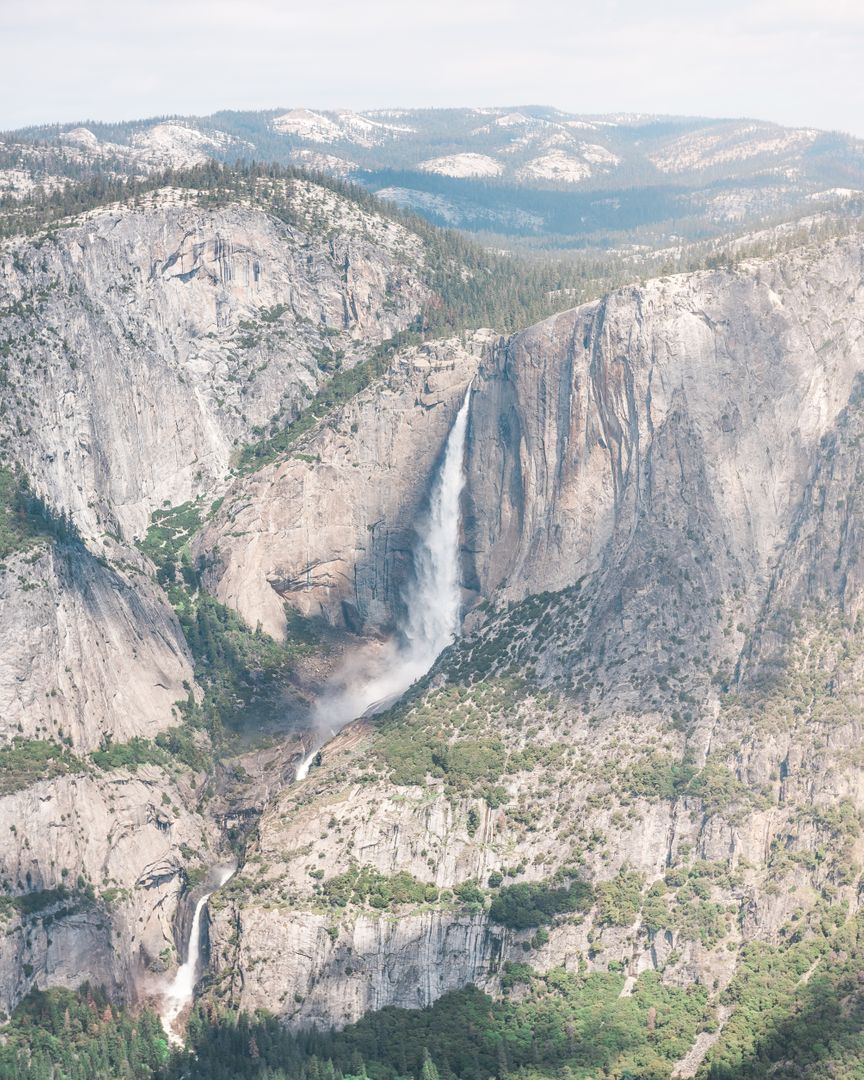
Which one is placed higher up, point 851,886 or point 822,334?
point 822,334

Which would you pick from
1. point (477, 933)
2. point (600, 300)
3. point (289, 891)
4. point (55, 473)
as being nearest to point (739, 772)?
point (477, 933)

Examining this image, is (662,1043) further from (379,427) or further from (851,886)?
(379,427)

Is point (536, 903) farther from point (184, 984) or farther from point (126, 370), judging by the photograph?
point (126, 370)

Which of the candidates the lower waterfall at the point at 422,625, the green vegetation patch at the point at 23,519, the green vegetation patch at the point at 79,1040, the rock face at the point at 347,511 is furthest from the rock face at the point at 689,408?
the green vegetation patch at the point at 79,1040

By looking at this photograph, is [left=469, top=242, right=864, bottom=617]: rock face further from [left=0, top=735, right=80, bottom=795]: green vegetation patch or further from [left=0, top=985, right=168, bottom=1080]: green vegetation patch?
[left=0, top=985, right=168, bottom=1080]: green vegetation patch

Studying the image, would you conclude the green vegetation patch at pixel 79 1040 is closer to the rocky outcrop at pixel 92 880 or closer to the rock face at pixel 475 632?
the rocky outcrop at pixel 92 880

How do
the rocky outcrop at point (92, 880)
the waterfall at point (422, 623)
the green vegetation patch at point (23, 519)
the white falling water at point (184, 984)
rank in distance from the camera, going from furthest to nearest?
1. the waterfall at point (422, 623)
2. the green vegetation patch at point (23, 519)
3. the white falling water at point (184, 984)
4. the rocky outcrop at point (92, 880)

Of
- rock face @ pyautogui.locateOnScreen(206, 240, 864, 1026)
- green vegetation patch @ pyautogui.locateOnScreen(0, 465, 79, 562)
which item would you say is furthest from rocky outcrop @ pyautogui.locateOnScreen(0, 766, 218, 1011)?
green vegetation patch @ pyautogui.locateOnScreen(0, 465, 79, 562)
